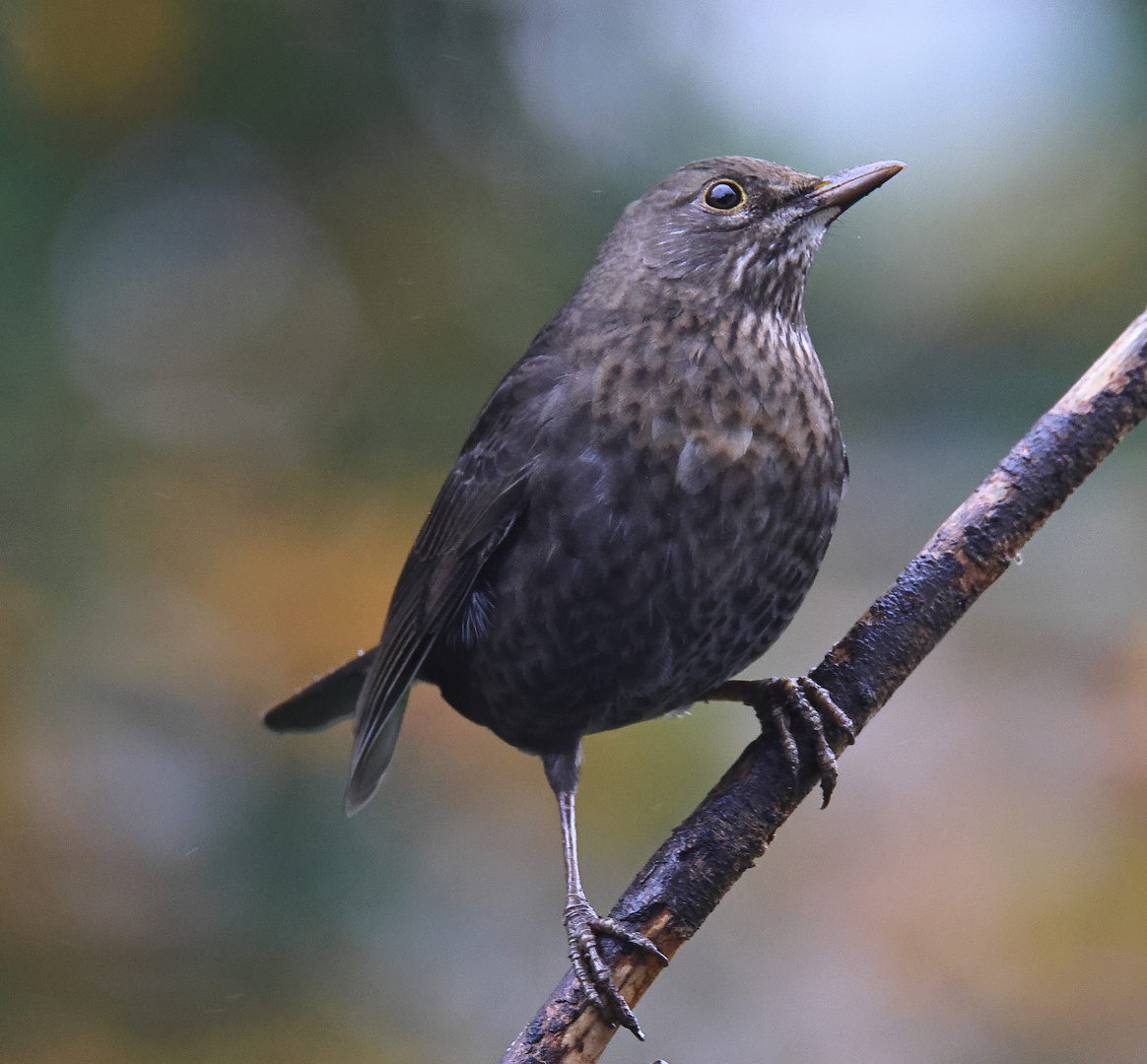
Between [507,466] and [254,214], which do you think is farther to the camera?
[254,214]

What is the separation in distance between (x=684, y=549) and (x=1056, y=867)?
220 centimetres

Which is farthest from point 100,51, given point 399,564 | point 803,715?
point 803,715

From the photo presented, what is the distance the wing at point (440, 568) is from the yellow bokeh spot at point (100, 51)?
242cm

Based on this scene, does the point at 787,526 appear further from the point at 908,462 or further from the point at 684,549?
the point at 908,462

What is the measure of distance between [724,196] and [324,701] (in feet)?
4.12

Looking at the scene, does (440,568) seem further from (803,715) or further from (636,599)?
(803,715)

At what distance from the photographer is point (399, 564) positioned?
377 centimetres

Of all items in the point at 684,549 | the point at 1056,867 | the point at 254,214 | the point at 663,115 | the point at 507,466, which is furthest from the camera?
the point at 254,214

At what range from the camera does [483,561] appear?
2.05 meters

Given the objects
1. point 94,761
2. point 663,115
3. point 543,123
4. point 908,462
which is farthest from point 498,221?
point 94,761

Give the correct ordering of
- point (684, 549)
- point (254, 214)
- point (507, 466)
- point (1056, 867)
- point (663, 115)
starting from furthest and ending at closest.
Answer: point (254, 214), point (663, 115), point (1056, 867), point (507, 466), point (684, 549)

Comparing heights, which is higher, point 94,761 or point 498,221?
point 498,221

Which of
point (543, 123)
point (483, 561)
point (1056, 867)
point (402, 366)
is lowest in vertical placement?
point (483, 561)

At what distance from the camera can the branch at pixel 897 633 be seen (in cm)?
176
